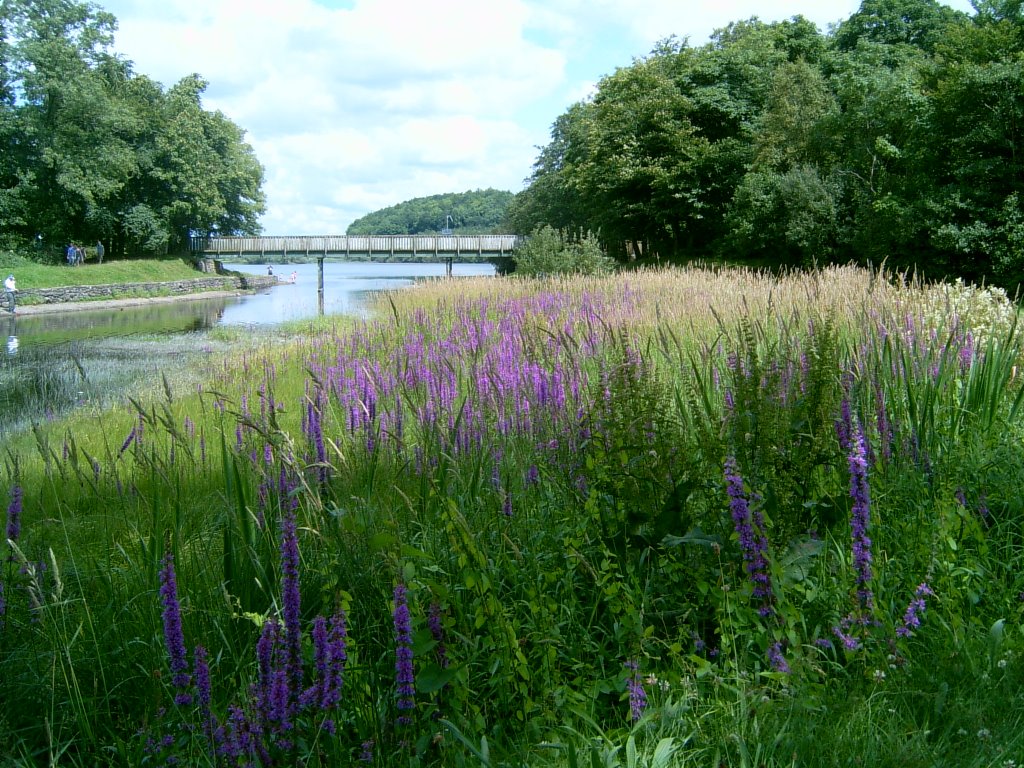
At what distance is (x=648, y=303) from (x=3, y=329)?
66.9 feet

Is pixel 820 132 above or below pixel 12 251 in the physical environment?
above

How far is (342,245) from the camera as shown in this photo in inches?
2153

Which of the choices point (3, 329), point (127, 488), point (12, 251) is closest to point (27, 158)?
point (12, 251)

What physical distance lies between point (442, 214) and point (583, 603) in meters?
134

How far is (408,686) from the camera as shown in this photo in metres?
1.74

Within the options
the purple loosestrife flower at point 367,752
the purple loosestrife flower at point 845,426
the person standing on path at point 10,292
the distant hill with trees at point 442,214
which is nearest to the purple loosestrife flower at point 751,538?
the purple loosestrife flower at point 845,426

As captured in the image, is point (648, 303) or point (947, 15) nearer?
point (648, 303)

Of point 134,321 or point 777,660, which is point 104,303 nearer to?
point 134,321

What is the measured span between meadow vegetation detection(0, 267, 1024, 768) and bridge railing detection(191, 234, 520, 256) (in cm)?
5153

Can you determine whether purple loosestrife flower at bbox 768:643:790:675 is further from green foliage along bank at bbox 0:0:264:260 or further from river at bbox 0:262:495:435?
green foliage along bank at bbox 0:0:264:260

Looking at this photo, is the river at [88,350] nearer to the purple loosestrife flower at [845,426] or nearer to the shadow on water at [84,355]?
the shadow on water at [84,355]

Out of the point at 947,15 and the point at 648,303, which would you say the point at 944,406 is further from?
the point at 947,15

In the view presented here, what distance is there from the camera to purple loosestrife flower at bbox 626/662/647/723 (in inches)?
74.8

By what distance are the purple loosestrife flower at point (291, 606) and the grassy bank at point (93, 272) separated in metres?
34.7
